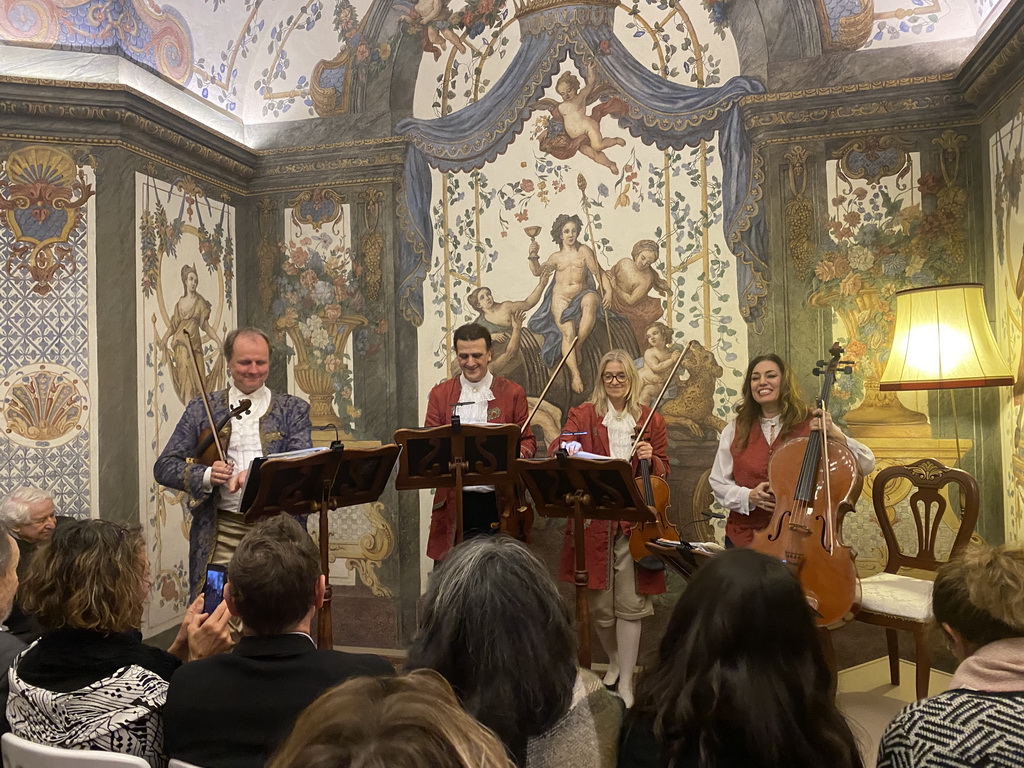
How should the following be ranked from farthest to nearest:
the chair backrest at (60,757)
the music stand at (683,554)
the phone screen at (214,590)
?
the music stand at (683,554) → the phone screen at (214,590) → the chair backrest at (60,757)

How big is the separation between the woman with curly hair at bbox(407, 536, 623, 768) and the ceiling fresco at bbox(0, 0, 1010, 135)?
440 cm

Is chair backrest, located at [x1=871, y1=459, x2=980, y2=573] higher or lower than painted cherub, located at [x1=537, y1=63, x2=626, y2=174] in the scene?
lower

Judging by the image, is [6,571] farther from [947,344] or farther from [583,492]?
[947,344]

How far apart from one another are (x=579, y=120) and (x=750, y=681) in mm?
4439

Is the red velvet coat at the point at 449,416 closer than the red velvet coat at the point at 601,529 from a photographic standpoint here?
No

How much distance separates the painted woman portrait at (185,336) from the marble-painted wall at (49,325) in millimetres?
518

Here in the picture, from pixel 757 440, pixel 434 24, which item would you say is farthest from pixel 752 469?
pixel 434 24

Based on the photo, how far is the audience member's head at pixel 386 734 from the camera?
2.17 feet

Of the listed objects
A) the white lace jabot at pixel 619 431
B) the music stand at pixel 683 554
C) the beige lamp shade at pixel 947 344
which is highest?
the beige lamp shade at pixel 947 344

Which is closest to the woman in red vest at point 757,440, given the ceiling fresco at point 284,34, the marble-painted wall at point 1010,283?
the marble-painted wall at point 1010,283

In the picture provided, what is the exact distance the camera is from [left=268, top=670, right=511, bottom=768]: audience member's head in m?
0.66

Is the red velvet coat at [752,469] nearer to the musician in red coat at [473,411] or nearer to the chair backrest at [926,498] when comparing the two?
the chair backrest at [926,498]

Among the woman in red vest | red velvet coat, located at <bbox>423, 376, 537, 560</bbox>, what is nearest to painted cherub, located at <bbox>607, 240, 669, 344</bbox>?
red velvet coat, located at <bbox>423, 376, 537, 560</bbox>

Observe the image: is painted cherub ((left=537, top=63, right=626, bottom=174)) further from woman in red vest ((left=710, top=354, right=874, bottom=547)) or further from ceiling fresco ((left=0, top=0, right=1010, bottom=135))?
woman in red vest ((left=710, top=354, right=874, bottom=547))
